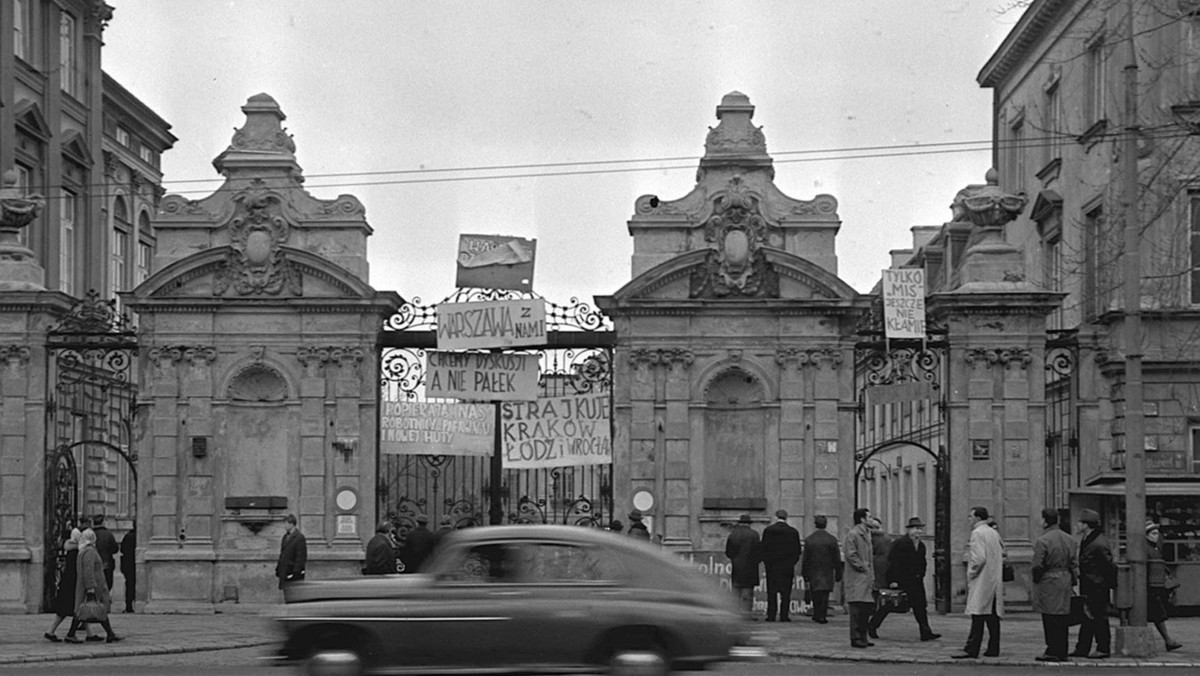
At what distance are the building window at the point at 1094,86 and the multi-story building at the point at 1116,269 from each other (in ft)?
0.13

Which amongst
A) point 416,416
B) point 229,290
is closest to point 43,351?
point 229,290

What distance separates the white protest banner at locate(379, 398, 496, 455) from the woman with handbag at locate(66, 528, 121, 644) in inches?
260

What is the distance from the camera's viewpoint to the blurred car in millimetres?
17484

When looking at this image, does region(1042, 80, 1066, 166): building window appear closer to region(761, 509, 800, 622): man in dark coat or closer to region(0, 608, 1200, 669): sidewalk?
region(0, 608, 1200, 669): sidewalk

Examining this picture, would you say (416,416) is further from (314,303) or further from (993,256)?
(993,256)

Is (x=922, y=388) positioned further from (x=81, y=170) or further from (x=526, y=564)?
(x=81, y=170)

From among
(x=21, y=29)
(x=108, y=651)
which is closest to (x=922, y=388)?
(x=108, y=651)

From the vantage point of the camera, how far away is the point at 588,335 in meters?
31.0

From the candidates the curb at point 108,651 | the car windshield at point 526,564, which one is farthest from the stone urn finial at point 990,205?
the car windshield at point 526,564

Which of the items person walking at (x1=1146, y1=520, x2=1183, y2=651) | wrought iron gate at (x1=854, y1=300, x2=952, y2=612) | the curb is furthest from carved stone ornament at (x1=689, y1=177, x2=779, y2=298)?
the curb

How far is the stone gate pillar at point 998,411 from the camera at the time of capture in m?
30.3

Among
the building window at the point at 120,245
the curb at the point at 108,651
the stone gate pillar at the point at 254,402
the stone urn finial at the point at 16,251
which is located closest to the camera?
the curb at the point at 108,651

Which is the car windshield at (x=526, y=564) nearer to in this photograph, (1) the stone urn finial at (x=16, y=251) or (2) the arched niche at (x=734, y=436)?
(2) the arched niche at (x=734, y=436)

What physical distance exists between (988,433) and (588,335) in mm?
6420
